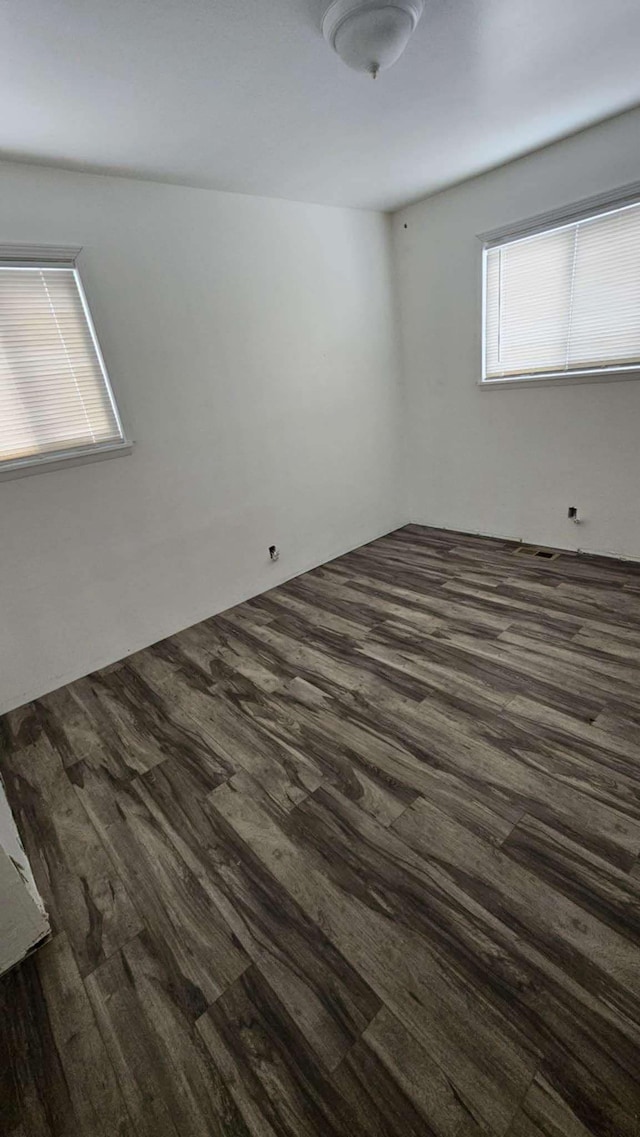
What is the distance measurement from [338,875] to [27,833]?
125cm

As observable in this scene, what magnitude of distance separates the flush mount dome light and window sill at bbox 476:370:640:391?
2.12 meters

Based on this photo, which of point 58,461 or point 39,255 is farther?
point 58,461

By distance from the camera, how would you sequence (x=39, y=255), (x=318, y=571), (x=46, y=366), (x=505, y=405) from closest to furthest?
(x=39, y=255) → (x=46, y=366) → (x=505, y=405) → (x=318, y=571)

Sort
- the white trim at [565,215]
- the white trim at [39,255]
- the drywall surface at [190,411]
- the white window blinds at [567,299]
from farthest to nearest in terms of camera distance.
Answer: the white window blinds at [567,299]
the white trim at [565,215]
the drywall surface at [190,411]
the white trim at [39,255]

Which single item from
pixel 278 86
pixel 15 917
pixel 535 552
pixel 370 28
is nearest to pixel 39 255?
pixel 278 86

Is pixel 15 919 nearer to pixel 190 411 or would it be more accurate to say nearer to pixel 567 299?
pixel 190 411

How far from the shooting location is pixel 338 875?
1.46m

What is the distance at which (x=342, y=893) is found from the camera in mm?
1409

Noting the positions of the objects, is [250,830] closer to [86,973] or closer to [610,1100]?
[86,973]

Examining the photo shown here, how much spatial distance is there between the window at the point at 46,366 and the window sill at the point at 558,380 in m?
2.75

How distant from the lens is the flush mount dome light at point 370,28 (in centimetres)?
140

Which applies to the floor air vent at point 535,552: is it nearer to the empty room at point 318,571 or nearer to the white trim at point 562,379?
the empty room at point 318,571

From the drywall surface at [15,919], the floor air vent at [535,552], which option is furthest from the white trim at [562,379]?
the drywall surface at [15,919]

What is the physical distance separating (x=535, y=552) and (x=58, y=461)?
11.0 feet
